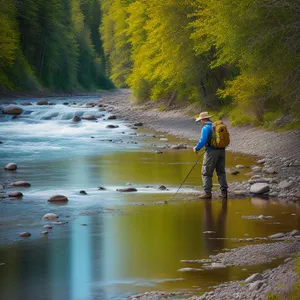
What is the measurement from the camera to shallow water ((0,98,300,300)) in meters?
9.45

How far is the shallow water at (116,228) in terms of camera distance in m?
9.45

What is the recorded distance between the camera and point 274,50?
19.7 meters

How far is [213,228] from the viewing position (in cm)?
1272

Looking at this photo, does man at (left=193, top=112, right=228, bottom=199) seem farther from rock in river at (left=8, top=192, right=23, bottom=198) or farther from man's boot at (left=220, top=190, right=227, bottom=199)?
rock in river at (left=8, top=192, right=23, bottom=198)

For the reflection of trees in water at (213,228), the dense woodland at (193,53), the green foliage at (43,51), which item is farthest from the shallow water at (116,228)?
the green foliage at (43,51)

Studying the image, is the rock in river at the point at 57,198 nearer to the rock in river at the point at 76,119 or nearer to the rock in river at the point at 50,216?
the rock in river at the point at 50,216

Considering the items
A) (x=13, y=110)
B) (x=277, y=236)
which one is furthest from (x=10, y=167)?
(x=13, y=110)

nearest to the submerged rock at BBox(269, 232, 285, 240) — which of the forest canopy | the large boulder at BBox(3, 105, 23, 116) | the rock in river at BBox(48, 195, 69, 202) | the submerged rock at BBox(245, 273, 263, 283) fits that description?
the submerged rock at BBox(245, 273, 263, 283)

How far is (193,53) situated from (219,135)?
1911 cm

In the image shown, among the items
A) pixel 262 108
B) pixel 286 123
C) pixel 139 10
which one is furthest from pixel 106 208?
pixel 139 10

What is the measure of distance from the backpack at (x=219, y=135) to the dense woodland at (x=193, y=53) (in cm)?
261

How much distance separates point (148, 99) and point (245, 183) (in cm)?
3343

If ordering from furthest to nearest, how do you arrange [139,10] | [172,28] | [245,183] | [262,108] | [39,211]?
[139,10]
[172,28]
[262,108]
[245,183]
[39,211]

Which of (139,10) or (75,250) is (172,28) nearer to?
(139,10)
